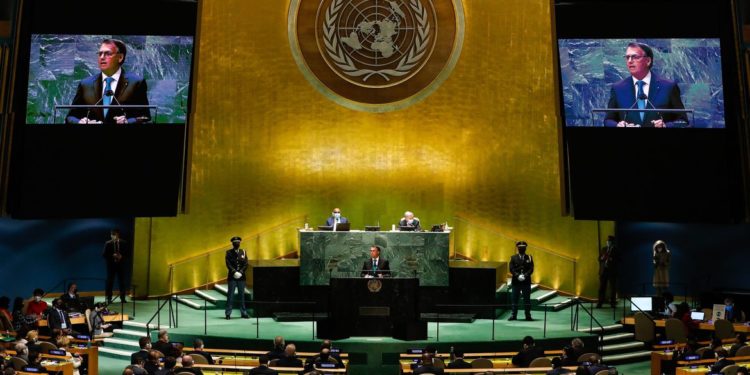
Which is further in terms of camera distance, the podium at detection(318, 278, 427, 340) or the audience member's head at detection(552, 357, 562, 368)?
the podium at detection(318, 278, 427, 340)

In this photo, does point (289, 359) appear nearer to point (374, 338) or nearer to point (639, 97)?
point (374, 338)

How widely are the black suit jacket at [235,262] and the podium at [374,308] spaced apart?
247cm

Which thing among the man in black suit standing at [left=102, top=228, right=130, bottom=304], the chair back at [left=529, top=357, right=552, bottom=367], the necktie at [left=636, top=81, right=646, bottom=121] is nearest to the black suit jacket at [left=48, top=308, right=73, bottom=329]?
the man in black suit standing at [left=102, top=228, right=130, bottom=304]

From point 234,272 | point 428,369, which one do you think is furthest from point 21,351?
point 234,272

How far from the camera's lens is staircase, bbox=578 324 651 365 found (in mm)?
18750

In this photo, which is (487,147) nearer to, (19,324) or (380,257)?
(380,257)

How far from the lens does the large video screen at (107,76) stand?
68.4 ft

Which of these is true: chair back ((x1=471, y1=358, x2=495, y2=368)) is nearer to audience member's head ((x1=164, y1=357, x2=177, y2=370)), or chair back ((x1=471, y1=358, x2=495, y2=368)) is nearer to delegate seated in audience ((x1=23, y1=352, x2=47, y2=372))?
audience member's head ((x1=164, y1=357, x2=177, y2=370))

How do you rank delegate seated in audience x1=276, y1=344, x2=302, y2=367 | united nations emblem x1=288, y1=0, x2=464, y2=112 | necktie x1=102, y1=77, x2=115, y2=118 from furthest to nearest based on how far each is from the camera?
united nations emblem x1=288, y1=0, x2=464, y2=112
necktie x1=102, y1=77, x2=115, y2=118
delegate seated in audience x1=276, y1=344, x2=302, y2=367

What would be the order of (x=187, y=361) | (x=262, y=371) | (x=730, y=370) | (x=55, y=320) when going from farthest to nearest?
(x=55, y=320) < (x=730, y=370) < (x=187, y=361) < (x=262, y=371)

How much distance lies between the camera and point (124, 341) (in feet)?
62.9

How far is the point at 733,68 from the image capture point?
20828mm

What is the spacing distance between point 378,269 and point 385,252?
3.51 feet

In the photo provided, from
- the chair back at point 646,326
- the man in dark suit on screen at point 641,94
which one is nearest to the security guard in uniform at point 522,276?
the chair back at point 646,326
